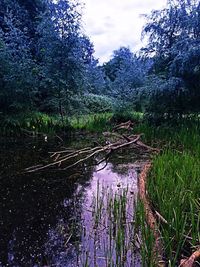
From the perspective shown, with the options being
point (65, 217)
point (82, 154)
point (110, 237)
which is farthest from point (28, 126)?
point (110, 237)

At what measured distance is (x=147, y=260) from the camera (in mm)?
2227

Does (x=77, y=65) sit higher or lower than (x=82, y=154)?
higher

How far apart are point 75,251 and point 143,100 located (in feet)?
21.2

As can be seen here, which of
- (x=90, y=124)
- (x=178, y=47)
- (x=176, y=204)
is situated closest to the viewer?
(x=176, y=204)

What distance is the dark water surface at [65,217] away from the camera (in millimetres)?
2615

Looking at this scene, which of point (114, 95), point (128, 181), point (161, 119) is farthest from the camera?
point (114, 95)

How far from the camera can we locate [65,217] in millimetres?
3441

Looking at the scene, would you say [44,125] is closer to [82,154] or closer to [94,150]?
[82,154]

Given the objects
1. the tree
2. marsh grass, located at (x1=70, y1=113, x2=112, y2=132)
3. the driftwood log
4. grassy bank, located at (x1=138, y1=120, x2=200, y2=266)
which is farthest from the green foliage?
grassy bank, located at (x1=138, y1=120, x2=200, y2=266)

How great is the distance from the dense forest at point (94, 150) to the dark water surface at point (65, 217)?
0.01m

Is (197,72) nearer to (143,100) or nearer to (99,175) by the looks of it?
(143,100)

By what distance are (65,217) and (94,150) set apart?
3148 mm

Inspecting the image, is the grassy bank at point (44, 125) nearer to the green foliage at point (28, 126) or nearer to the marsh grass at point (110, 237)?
the green foliage at point (28, 126)

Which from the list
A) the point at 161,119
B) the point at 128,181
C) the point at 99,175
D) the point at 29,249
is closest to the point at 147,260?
the point at 29,249
